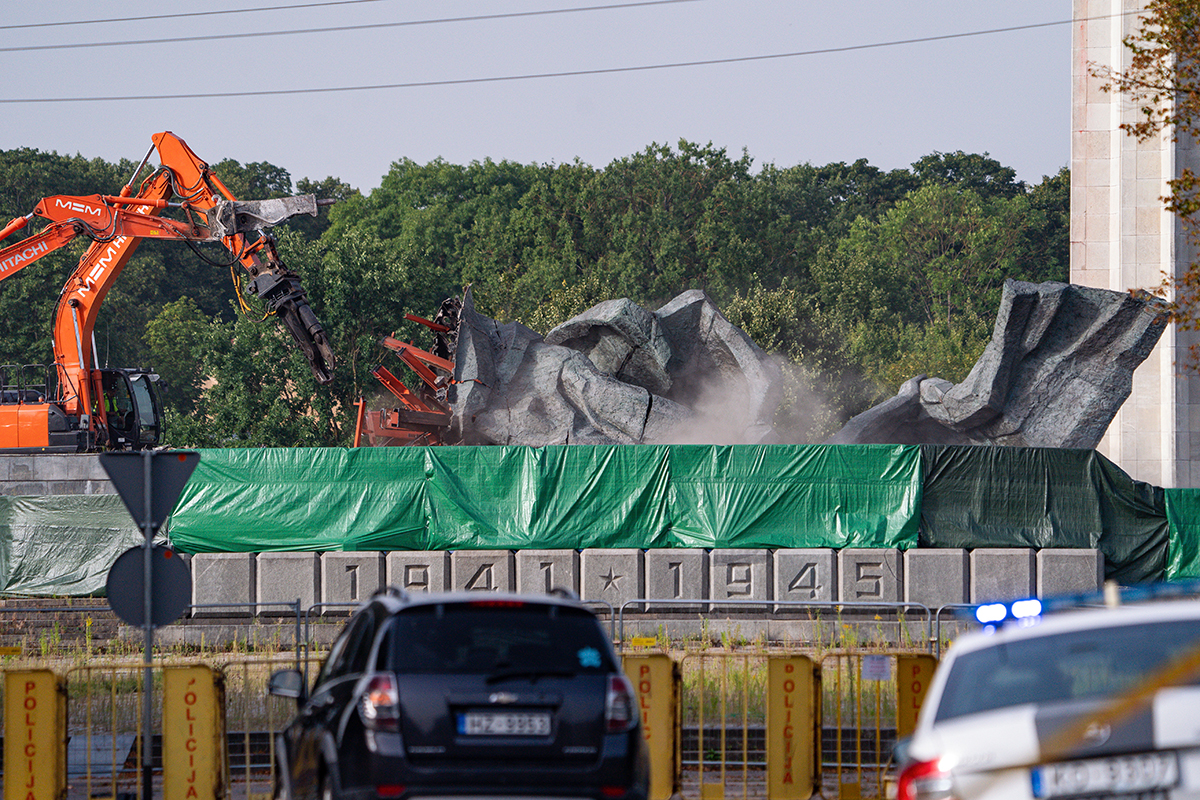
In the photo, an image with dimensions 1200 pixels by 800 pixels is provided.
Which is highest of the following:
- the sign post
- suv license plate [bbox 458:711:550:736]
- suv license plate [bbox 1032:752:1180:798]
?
the sign post

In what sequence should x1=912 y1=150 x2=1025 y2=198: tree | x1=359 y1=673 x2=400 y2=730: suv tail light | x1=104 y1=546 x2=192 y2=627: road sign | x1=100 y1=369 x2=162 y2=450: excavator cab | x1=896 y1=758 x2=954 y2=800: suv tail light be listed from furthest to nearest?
x1=912 y1=150 x2=1025 y2=198: tree → x1=100 y1=369 x2=162 y2=450: excavator cab → x1=104 y1=546 x2=192 y2=627: road sign → x1=359 y1=673 x2=400 y2=730: suv tail light → x1=896 y1=758 x2=954 y2=800: suv tail light

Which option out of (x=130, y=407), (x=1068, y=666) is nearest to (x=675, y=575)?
(x=130, y=407)

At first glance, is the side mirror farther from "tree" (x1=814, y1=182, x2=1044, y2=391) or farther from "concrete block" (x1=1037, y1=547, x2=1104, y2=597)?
"tree" (x1=814, y1=182, x2=1044, y2=391)

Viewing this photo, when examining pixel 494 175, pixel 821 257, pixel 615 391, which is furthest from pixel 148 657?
pixel 494 175

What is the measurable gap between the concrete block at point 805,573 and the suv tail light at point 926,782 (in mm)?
13671

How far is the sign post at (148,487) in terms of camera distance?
8953 mm

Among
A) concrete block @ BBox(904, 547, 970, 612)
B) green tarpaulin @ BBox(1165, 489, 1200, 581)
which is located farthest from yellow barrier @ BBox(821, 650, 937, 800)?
green tarpaulin @ BBox(1165, 489, 1200, 581)

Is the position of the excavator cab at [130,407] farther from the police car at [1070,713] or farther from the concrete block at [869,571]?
the police car at [1070,713]

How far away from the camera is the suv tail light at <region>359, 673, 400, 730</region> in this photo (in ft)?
20.2

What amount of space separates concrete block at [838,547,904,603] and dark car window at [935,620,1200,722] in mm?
13545

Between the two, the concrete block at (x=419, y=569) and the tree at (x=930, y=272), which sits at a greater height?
the tree at (x=930, y=272)

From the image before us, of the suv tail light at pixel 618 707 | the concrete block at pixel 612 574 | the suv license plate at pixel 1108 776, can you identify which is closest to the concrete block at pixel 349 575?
the concrete block at pixel 612 574

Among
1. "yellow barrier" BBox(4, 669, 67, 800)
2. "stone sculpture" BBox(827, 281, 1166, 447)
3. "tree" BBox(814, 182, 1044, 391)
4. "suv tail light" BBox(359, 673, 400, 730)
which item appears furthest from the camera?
"tree" BBox(814, 182, 1044, 391)

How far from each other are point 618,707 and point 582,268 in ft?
182
